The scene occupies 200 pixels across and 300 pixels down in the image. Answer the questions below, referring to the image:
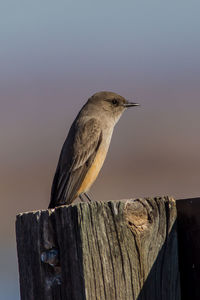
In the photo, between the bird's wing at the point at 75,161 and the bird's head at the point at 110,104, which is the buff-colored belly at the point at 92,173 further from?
the bird's head at the point at 110,104

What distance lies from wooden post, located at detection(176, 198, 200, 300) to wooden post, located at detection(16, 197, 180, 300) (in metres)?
0.06

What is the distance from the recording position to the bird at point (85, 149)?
734cm

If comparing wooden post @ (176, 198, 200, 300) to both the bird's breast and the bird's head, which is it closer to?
the bird's breast

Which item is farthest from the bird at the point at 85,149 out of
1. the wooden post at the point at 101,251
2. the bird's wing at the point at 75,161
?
the wooden post at the point at 101,251

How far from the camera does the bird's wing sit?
23.5ft

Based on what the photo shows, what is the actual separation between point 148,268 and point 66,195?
346cm

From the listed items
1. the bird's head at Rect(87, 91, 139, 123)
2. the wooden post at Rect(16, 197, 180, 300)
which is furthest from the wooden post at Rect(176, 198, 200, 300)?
the bird's head at Rect(87, 91, 139, 123)

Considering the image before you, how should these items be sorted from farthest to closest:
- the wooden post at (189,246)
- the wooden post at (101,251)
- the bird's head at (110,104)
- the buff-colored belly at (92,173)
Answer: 1. the bird's head at (110,104)
2. the buff-colored belly at (92,173)
3. the wooden post at (189,246)
4. the wooden post at (101,251)

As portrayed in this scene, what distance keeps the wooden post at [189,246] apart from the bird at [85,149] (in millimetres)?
3043

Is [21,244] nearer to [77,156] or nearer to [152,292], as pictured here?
[152,292]

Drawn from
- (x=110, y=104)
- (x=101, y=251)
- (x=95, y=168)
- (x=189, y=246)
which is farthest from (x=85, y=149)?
(x=101, y=251)

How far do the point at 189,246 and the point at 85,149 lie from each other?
13.6ft

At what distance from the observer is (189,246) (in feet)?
12.8

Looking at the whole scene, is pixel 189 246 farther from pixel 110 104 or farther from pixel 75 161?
pixel 110 104
